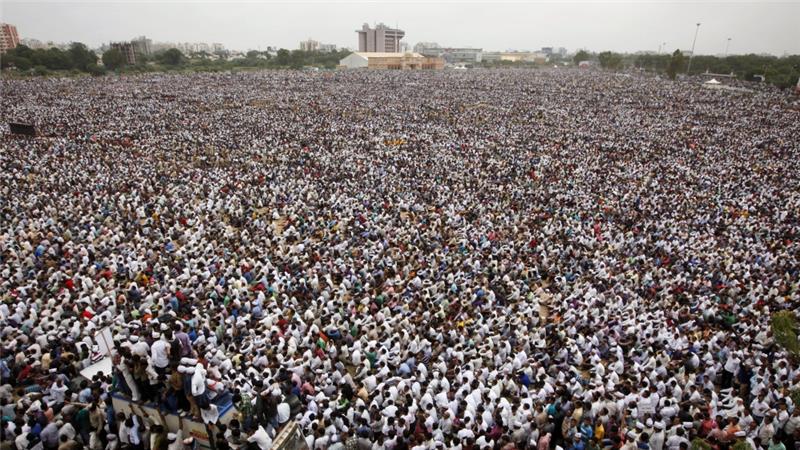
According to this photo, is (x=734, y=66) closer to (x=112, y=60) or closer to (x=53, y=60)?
(x=112, y=60)

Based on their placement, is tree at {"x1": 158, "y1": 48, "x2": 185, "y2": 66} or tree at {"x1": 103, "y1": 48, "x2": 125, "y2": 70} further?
tree at {"x1": 158, "y1": 48, "x2": 185, "y2": 66}

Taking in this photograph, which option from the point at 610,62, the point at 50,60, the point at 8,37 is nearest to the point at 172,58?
the point at 50,60

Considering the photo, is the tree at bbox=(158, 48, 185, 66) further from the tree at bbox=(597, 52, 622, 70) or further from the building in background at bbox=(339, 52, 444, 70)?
the tree at bbox=(597, 52, 622, 70)

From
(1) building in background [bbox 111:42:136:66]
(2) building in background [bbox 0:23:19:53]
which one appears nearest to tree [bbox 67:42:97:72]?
(1) building in background [bbox 111:42:136:66]

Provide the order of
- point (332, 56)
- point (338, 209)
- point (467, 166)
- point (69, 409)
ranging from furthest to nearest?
point (332, 56) < point (467, 166) < point (338, 209) < point (69, 409)

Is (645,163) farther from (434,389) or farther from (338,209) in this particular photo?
(434,389)

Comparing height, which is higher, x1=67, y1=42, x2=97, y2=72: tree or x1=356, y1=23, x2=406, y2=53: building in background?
x1=356, y1=23, x2=406, y2=53: building in background

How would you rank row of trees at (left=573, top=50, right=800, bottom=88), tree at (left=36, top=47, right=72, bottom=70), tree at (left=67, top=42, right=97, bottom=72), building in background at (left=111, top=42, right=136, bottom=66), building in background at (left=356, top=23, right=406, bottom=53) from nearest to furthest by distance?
row of trees at (left=573, top=50, right=800, bottom=88)
tree at (left=36, top=47, right=72, bottom=70)
tree at (left=67, top=42, right=97, bottom=72)
building in background at (left=111, top=42, right=136, bottom=66)
building in background at (left=356, top=23, right=406, bottom=53)

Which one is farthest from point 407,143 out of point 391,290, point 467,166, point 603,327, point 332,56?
point 332,56
